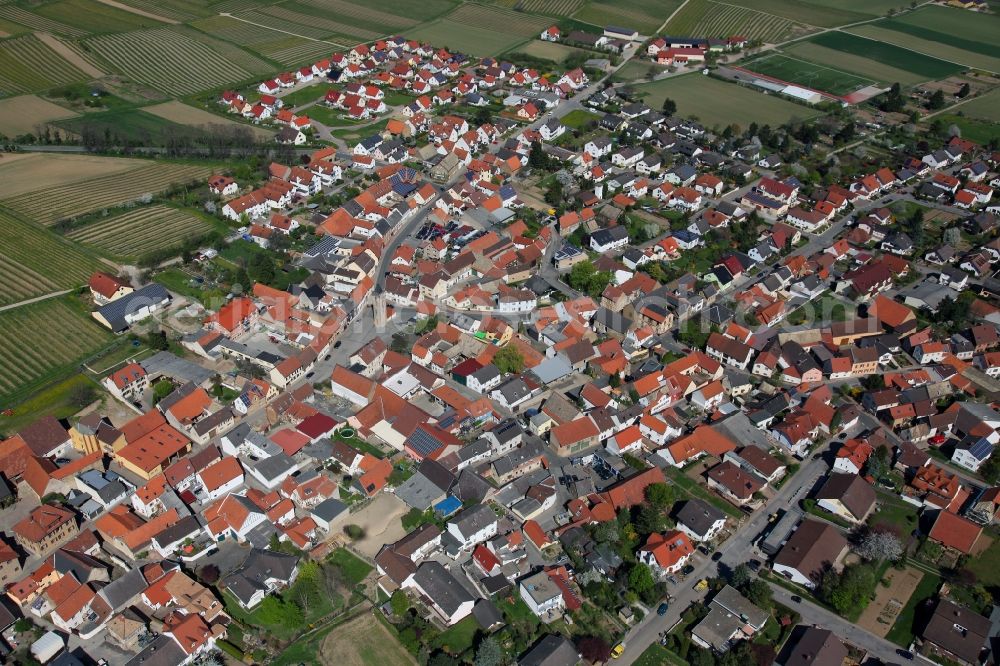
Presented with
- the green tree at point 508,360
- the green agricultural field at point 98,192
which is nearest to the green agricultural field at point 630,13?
the green agricultural field at point 98,192

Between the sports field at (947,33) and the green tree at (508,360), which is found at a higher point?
the sports field at (947,33)

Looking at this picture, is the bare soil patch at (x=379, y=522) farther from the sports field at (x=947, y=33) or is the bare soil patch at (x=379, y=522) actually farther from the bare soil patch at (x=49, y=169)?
the sports field at (x=947, y=33)

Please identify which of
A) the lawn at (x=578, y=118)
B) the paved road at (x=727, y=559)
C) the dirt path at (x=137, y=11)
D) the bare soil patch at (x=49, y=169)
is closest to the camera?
the paved road at (x=727, y=559)

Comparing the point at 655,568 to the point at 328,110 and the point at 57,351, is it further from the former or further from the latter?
the point at 328,110

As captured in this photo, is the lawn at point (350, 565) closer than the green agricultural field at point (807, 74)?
Yes

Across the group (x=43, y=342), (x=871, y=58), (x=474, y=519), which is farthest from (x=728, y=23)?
(x=43, y=342)

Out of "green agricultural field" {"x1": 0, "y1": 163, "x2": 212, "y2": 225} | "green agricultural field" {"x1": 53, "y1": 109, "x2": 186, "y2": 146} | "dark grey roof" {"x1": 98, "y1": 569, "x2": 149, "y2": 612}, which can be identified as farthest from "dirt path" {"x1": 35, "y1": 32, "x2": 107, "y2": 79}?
"dark grey roof" {"x1": 98, "y1": 569, "x2": 149, "y2": 612}

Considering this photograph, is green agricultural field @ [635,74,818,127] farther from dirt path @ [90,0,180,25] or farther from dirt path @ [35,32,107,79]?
dirt path @ [90,0,180,25]
